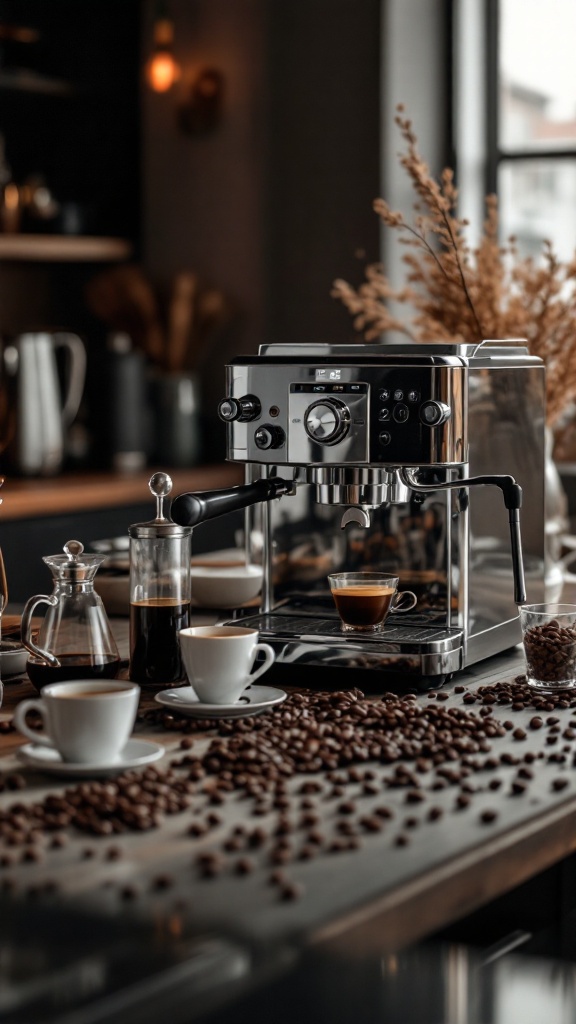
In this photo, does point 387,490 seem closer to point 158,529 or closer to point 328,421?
point 328,421

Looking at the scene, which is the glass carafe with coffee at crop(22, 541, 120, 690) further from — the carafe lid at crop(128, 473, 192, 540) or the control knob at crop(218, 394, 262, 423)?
the control knob at crop(218, 394, 262, 423)

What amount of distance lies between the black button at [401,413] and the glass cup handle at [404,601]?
0.24 m

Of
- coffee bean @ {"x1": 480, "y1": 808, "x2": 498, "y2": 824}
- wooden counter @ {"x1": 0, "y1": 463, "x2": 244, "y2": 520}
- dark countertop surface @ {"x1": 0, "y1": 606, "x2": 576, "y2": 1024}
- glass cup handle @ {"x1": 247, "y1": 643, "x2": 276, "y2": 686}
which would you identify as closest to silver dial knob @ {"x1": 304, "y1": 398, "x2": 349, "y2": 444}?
glass cup handle @ {"x1": 247, "y1": 643, "x2": 276, "y2": 686}

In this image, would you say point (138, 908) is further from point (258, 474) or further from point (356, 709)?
point (258, 474)

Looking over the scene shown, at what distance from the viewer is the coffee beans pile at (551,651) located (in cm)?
142

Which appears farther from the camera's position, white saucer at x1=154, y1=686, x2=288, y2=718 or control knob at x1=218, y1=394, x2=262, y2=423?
control knob at x1=218, y1=394, x2=262, y2=423

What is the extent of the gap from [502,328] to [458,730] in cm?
95

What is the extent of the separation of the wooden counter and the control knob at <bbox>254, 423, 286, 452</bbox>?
159cm

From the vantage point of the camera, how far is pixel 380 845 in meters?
0.96

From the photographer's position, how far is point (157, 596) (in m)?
1.46

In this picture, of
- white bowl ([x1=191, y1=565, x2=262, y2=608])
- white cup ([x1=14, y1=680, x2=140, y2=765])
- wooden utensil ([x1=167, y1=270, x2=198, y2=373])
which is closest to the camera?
white cup ([x1=14, y1=680, x2=140, y2=765])

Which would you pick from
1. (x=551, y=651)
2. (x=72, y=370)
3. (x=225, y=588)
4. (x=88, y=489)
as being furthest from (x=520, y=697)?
(x=72, y=370)

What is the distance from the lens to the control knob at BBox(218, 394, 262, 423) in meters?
1.55

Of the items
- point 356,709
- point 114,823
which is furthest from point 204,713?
point 114,823
